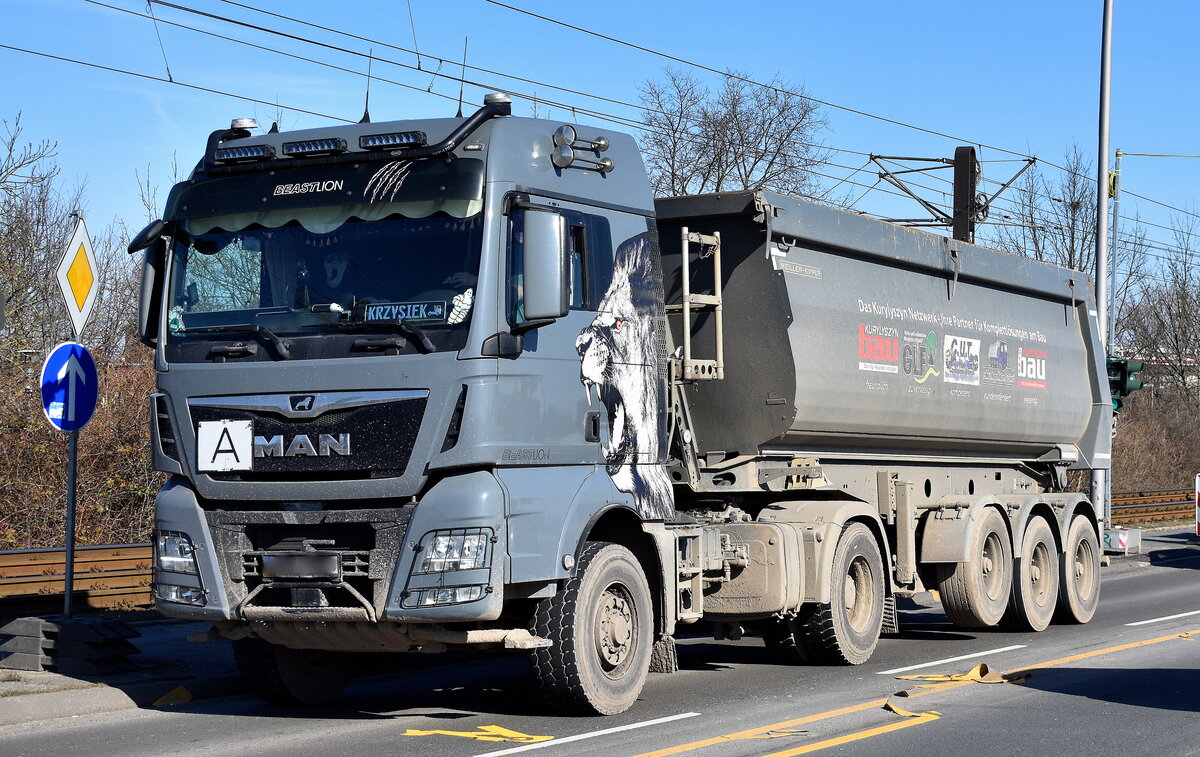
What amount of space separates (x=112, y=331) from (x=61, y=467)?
25.5 ft

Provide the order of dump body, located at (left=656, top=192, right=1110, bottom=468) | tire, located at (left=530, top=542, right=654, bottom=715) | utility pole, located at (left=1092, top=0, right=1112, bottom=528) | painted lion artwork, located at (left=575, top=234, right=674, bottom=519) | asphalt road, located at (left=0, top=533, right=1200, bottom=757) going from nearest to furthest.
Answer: asphalt road, located at (left=0, top=533, right=1200, bottom=757), tire, located at (left=530, top=542, right=654, bottom=715), painted lion artwork, located at (left=575, top=234, right=674, bottom=519), dump body, located at (left=656, top=192, right=1110, bottom=468), utility pole, located at (left=1092, top=0, right=1112, bottom=528)

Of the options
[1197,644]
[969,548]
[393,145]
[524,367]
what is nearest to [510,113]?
[393,145]

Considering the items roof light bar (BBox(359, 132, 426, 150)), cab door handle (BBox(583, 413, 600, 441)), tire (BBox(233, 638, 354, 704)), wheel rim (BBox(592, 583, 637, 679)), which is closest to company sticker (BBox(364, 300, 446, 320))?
roof light bar (BBox(359, 132, 426, 150))

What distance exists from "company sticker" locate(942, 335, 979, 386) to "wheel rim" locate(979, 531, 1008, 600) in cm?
159

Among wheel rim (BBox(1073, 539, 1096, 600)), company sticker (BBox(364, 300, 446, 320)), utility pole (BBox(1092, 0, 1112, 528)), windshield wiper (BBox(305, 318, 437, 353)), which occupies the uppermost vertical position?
utility pole (BBox(1092, 0, 1112, 528))

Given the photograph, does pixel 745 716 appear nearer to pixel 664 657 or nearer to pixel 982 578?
pixel 664 657

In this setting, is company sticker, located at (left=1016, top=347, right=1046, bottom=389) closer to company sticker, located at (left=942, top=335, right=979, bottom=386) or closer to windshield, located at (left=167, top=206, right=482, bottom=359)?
company sticker, located at (left=942, top=335, right=979, bottom=386)

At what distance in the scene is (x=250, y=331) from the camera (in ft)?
27.7

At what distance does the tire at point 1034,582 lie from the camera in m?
14.3

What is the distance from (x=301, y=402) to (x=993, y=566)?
828cm

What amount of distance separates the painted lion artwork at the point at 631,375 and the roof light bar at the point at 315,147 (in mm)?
1854

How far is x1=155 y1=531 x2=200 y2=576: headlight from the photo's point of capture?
28.0 feet

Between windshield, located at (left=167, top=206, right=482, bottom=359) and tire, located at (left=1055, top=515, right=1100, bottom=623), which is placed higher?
windshield, located at (left=167, top=206, right=482, bottom=359)

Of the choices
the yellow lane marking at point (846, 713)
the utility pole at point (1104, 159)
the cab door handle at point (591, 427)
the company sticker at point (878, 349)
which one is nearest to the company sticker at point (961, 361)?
the company sticker at point (878, 349)
